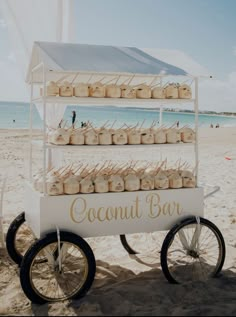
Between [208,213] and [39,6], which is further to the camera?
[208,213]

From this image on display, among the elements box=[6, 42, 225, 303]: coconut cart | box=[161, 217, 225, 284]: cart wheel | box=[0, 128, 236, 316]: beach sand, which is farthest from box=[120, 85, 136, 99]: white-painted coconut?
box=[0, 128, 236, 316]: beach sand

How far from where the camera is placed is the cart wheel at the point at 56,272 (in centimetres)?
317

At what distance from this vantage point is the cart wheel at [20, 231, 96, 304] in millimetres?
3170

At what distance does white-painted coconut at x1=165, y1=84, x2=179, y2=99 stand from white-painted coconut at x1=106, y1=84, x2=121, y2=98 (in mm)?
450

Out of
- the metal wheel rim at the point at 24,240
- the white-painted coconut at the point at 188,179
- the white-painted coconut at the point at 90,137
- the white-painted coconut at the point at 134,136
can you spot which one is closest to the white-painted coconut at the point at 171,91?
the white-painted coconut at the point at 134,136

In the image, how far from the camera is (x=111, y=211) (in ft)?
11.5

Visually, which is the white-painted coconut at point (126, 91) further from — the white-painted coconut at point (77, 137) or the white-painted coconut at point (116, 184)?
the white-painted coconut at point (116, 184)

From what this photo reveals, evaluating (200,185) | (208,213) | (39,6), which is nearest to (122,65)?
(200,185)

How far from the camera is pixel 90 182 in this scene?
3.49 metres

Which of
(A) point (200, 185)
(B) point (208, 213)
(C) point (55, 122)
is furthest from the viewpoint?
(B) point (208, 213)

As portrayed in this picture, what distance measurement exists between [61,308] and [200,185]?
1.70m

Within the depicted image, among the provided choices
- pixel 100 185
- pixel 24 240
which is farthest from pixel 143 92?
pixel 24 240

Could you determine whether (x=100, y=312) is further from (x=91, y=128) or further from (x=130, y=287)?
(x=91, y=128)

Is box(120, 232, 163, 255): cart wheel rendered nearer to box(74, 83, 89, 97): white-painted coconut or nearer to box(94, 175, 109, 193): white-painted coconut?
box(94, 175, 109, 193): white-painted coconut
